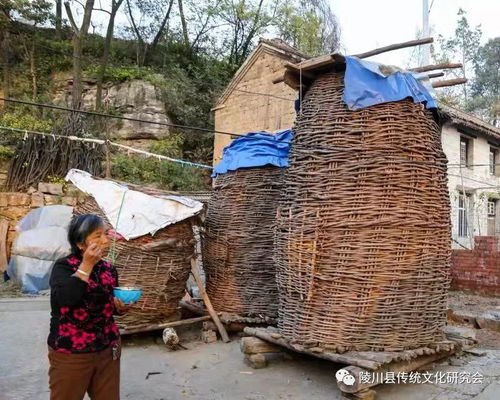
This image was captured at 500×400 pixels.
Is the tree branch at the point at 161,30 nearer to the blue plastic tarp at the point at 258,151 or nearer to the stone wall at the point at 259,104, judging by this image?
the stone wall at the point at 259,104

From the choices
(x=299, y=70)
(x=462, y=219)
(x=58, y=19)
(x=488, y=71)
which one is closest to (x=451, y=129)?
(x=462, y=219)

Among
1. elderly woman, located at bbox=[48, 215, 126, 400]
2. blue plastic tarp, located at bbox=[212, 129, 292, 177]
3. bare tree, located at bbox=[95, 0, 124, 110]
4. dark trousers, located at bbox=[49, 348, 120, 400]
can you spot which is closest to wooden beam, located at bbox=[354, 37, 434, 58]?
blue plastic tarp, located at bbox=[212, 129, 292, 177]

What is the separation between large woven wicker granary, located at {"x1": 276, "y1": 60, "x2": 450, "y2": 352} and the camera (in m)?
3.81

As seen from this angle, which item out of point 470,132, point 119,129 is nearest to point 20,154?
point 119,129

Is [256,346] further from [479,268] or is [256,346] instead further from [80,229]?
Result: [479,268]

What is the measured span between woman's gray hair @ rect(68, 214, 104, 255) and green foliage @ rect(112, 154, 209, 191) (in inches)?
465

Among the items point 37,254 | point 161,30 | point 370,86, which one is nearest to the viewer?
point 370,86

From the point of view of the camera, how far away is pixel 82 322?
251 cm

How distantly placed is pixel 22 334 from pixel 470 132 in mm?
14356

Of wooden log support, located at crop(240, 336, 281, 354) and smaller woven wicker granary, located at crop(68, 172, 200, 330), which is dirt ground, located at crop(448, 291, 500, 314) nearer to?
wooden log support, located at crop(240, 336, 281, 354)

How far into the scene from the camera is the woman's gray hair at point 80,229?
2.54 metres

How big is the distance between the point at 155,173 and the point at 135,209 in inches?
387

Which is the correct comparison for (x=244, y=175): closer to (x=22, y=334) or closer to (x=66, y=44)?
(x=22, y=334)

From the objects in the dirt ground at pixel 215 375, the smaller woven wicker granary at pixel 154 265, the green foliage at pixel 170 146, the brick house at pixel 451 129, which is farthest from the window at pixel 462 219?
the smaller woven wicker granary at pixel 154 265
